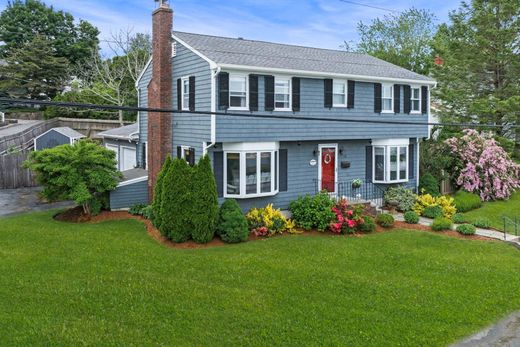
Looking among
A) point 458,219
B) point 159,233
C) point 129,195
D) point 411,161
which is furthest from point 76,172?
point 411,161

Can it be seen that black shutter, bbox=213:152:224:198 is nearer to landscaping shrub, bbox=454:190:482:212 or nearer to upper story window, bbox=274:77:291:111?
upper story window, bbox=274:77:291:111

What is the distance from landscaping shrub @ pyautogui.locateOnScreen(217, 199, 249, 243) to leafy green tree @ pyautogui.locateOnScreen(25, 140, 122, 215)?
514 cm

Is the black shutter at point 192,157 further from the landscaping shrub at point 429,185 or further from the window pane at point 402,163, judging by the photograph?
the landscaping shrub at point 429,185

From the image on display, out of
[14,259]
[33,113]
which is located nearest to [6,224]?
[14,259]

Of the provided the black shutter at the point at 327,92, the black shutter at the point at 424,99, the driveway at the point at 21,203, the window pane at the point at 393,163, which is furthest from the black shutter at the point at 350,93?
the driveway at the point at 21,203

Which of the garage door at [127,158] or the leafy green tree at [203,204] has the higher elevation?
the garage door at [127,158]

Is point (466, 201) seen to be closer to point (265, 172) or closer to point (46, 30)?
point (265, 172)

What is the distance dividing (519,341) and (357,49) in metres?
37.4

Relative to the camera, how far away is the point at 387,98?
798 inches

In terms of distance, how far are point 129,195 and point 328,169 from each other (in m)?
8.19

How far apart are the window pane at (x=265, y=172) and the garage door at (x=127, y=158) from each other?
8.95 meters

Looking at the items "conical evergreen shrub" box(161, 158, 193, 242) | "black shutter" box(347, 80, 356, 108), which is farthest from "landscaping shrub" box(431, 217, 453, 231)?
"conical evergreen shrub" box(161, 158, 193, 242)

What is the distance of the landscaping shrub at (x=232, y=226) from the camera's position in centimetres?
1405

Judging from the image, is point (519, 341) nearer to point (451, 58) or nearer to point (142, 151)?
point (142, 151)
